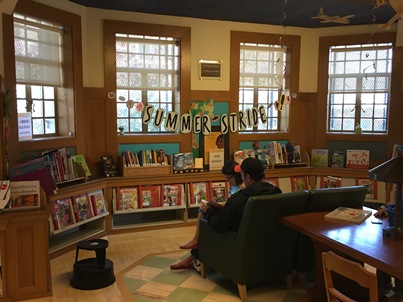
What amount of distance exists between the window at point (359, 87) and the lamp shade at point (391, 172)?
354cm

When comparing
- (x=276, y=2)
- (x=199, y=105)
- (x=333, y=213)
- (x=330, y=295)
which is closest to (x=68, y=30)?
(x=199, y=105)

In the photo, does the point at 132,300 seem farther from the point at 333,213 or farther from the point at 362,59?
the point at 362,59

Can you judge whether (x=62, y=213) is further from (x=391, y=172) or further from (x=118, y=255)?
(x=391, y=172)

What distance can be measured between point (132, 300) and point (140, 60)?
3.13 meters

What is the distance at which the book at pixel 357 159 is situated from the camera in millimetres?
5848

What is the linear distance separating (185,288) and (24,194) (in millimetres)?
1625

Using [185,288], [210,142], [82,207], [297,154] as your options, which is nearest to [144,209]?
[82,207]

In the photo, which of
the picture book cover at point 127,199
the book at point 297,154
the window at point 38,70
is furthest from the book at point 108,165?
the book at point 297,154

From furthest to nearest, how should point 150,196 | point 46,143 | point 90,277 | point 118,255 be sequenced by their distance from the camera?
1. point 150,196
2. point 118,255
3. point 46,143
4. point 90,277

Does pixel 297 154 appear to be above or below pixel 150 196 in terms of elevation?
above

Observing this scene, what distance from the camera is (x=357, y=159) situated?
589cm

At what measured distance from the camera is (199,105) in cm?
553

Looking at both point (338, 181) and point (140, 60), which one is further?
point (338, 181)

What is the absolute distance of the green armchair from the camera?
322 centimetres
